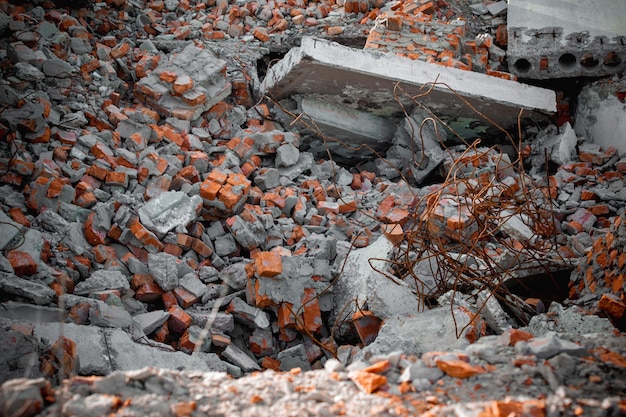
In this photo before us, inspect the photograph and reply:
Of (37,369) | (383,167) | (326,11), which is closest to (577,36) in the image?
(383,167)

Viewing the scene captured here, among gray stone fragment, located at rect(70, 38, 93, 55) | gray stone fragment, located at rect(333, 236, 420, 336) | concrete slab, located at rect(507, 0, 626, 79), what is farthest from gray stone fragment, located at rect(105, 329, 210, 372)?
concrete slab, located at rect(507, 0, 626, 79)

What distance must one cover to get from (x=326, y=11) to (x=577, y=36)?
3.12 metres

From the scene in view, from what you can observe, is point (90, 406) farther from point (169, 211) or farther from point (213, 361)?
point (169, 211)

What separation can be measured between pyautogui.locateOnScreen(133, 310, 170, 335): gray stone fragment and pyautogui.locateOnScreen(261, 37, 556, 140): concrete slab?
9.06ft

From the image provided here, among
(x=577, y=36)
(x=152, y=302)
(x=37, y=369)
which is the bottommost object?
(x=152, y=302)

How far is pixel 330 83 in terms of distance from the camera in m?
5.53

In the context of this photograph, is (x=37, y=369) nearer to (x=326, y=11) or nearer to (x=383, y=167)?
(x=383, y=167)

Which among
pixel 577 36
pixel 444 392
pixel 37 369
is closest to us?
→ pixel 444 392

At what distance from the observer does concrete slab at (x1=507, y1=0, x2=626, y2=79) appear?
5961 millimetres

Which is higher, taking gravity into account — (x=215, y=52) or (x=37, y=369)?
(x=215, y=52)

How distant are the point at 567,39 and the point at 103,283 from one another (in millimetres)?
5557

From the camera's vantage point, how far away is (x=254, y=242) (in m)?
4.50

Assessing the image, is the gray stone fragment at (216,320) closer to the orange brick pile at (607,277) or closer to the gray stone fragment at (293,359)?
the gray stone fragment at (293,359)

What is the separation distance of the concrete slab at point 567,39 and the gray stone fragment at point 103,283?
498 centimetres
